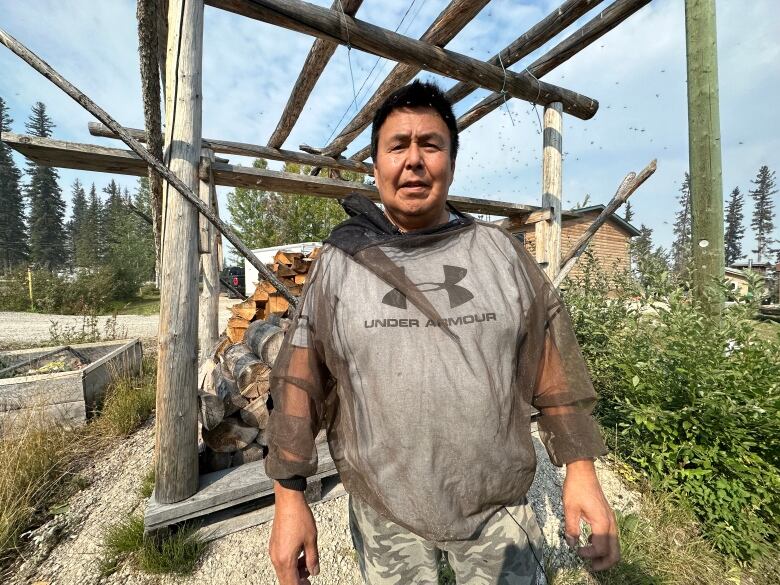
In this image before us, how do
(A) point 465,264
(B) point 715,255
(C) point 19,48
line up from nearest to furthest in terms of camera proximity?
(A) point 465,264 < (C) point 19,48 < (B) point 715,255

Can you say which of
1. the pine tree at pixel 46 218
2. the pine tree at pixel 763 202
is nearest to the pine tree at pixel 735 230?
the pine tree at pixel 763 202

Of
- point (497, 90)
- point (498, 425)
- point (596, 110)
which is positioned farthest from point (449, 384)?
point (596, 110)

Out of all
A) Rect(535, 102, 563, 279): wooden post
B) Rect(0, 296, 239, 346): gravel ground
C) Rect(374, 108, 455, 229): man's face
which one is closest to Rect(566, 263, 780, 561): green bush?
Rect(535, 102, 563, 279): wooden post

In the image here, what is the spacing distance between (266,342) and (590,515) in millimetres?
3073

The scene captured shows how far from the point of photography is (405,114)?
1.29m

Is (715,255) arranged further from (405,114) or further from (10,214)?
(10,214)

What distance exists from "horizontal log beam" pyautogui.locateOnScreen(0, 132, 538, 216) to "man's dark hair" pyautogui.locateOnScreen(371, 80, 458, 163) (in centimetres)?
192

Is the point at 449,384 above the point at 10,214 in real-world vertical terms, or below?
below

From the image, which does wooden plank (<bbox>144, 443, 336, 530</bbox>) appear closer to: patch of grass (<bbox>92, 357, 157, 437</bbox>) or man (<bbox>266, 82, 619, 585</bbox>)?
man (<bbox>266, 82, 619, 585</bbox>)

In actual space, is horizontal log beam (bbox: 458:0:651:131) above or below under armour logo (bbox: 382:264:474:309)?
above

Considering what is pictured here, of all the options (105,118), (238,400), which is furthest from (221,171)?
(238,400)

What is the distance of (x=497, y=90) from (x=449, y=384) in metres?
3.53

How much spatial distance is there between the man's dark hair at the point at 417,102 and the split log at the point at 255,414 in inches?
92.5

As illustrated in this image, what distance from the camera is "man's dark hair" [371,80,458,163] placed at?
130 centimetres
